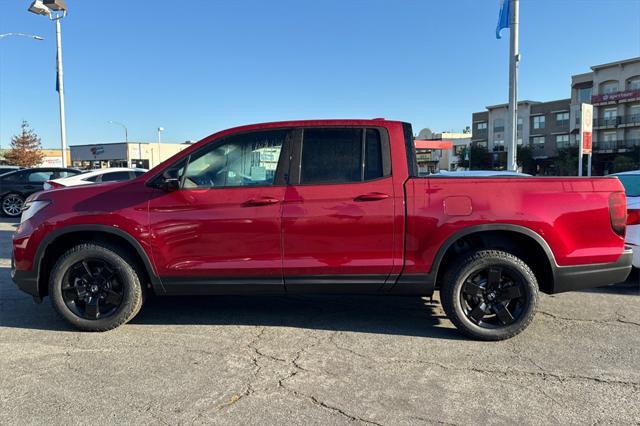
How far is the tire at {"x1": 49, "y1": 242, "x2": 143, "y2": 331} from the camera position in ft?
15.5

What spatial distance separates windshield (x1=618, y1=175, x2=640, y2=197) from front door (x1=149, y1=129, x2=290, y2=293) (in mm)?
4881

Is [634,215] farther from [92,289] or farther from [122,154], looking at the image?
[122,154]

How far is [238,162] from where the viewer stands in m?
4.74

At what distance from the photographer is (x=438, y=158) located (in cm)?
8469

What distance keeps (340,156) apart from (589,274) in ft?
8.07

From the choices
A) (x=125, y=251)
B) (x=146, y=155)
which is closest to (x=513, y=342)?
(x=125, y=251)

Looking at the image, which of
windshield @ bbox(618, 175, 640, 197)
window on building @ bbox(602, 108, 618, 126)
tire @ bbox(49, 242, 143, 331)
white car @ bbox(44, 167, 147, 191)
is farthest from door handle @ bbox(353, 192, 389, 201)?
window on building @ bbox(602, 108, 618, 126)

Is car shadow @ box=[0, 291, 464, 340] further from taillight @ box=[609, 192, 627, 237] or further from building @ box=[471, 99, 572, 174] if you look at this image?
building @ box=[471, 99, 572, 174]

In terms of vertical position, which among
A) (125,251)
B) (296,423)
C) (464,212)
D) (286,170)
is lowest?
(296,423)

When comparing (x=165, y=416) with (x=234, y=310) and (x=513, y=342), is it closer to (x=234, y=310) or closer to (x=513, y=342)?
(x=234, y=310)

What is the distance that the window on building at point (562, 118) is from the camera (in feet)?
214

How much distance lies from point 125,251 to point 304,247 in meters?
1.69

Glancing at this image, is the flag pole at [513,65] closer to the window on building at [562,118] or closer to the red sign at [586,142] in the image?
the red sign at [586,142]

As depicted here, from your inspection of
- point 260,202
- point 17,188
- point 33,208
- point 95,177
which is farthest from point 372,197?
point 17,188
